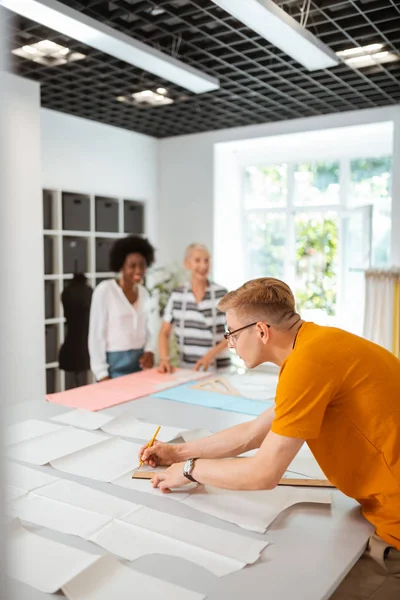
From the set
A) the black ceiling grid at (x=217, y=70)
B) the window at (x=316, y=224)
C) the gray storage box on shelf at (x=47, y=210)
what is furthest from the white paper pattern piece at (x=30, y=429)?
the window at (x=316, y=224)

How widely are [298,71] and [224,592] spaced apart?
11.2ft

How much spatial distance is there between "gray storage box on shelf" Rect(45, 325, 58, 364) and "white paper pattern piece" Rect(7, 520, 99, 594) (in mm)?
3480

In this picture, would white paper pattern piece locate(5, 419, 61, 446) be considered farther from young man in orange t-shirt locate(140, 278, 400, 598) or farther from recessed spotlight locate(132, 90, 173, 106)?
recessed spotlight locate(132, 90, 173, 106)

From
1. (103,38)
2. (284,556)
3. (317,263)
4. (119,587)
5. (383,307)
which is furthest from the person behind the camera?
(317,263)

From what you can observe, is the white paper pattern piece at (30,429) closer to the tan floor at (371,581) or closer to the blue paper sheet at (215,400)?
the blue paper sheet at (215,400)

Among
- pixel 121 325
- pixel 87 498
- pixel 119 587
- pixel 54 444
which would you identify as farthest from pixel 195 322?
pixel 119 587

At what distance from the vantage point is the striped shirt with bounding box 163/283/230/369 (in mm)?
3328

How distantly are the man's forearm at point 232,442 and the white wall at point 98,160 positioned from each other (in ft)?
11.3

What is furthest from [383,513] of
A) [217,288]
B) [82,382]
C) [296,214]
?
[296,214]

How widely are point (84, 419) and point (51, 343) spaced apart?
2626 millimetres

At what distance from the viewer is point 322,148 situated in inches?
209

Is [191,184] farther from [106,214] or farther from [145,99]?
[145,99]

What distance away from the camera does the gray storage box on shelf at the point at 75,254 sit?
488 centimetres

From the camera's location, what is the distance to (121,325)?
3.25 meters
